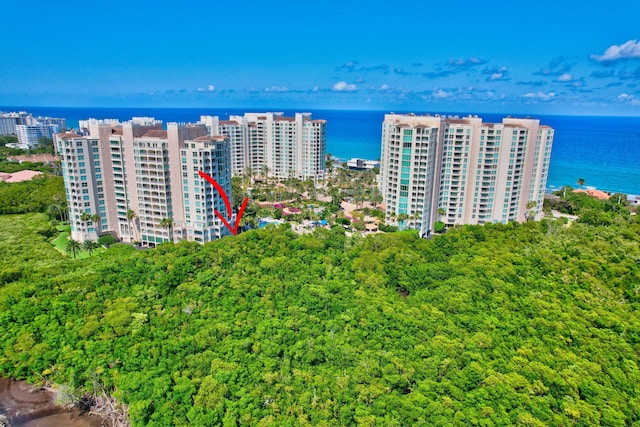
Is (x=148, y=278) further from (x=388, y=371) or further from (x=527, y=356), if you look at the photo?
(x=527, y=356)

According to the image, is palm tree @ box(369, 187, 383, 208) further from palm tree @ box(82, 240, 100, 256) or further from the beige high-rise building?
palm tree @ box(82, 240, 100, 256)

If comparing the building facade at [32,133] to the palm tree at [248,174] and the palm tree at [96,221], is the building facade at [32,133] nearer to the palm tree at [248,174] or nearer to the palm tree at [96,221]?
the palm tree at [248,174]

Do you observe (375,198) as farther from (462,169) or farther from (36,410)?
(36,410)

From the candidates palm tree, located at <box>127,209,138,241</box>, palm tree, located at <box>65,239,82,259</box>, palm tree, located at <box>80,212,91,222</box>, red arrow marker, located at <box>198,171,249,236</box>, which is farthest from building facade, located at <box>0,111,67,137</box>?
red arrow marker, located at <box>198,171,249,236</box>

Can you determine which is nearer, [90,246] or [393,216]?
[90,246]

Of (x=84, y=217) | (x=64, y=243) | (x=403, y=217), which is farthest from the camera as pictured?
(x=403, y=217)

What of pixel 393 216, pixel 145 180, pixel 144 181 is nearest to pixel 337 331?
pixel 393 216

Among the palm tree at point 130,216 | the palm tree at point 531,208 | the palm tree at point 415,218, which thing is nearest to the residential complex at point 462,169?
the palm tree at point 415,218
